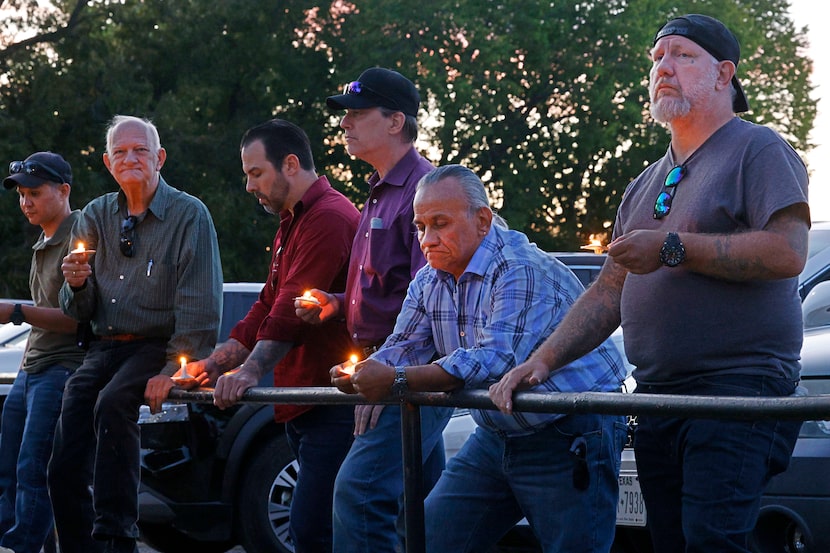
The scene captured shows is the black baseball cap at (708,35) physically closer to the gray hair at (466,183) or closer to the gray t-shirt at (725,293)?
the gray t-shirt at (725,293)

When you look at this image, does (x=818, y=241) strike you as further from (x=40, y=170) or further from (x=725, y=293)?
(x=40, y=170)

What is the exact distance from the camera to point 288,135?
522cm

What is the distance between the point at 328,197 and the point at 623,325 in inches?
69.8

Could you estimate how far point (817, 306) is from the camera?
256 inches

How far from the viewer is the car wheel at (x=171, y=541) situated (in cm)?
802

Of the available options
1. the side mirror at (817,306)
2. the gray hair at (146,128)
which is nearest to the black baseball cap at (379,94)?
the gray hair at (146,128)

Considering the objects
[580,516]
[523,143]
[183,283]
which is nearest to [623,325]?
[580,516]

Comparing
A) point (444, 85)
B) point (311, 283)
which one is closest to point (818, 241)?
point (311, 283)

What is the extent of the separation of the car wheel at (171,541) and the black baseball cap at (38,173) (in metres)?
2.29

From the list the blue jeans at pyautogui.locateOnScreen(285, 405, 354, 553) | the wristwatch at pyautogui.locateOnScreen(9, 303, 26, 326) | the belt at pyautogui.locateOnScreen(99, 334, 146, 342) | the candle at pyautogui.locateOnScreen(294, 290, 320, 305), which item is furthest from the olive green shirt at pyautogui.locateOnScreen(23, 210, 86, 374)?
the candle at pyautogui.locateOnScreen(294, 290, 320, 305)

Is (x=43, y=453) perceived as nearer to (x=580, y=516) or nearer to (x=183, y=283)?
(x=183, y=283)

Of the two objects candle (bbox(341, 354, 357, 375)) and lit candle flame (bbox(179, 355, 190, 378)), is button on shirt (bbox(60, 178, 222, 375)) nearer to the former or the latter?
lit candle flame (bbox(179, 355, 190, 378))

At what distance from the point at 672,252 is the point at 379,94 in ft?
6.27

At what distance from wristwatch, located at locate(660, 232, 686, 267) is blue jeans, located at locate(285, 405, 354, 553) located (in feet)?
6.14
